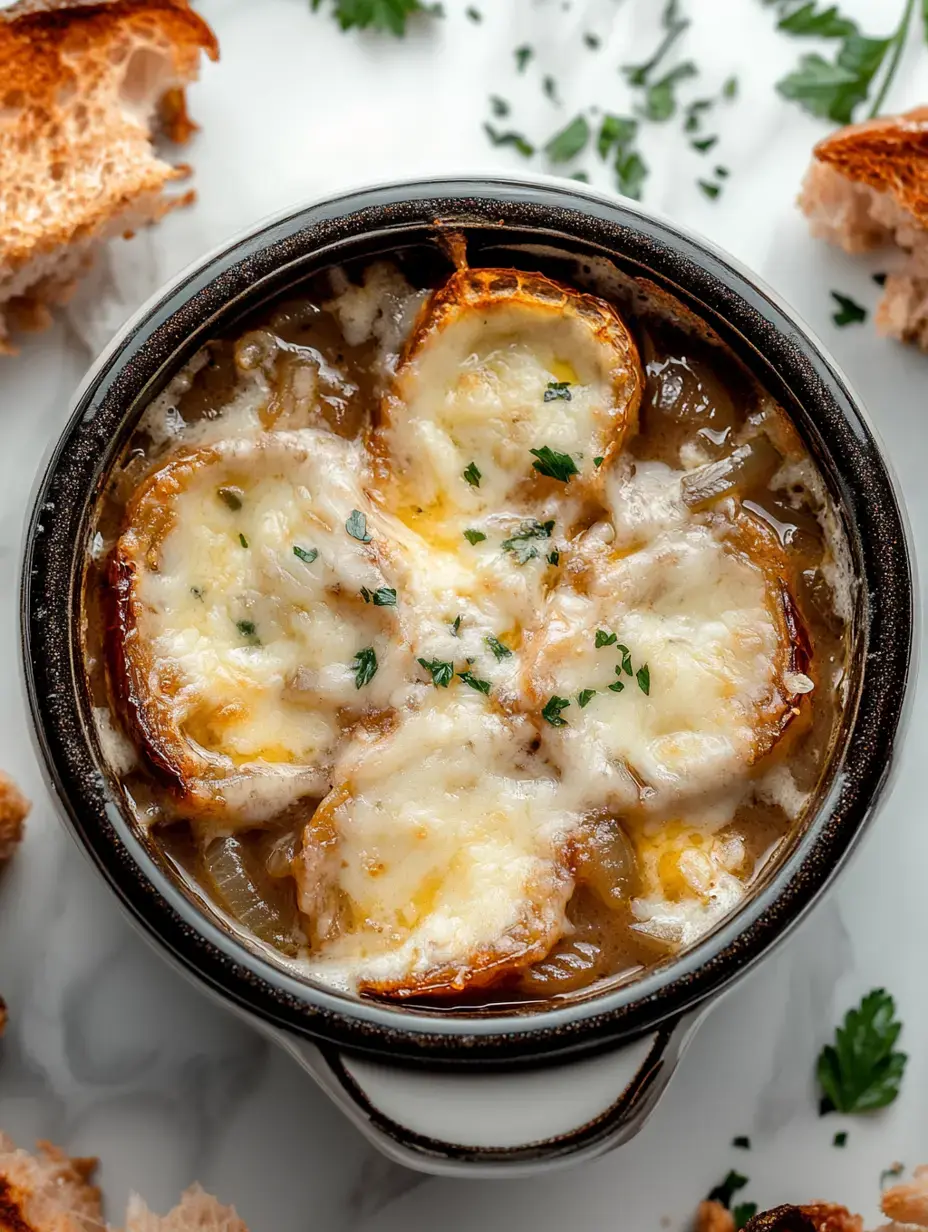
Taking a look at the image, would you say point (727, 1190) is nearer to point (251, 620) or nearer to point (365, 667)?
point (365, 667)

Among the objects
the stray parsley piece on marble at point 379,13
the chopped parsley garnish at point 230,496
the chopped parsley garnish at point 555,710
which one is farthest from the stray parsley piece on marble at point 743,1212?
the stray parsley piece on marble at point 379,13

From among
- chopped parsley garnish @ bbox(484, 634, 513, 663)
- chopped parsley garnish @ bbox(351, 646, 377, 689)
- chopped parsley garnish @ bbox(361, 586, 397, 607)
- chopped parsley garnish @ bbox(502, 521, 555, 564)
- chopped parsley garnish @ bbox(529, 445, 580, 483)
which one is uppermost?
chopped parsley garnish @ bbox(529, 445, 580, 483)

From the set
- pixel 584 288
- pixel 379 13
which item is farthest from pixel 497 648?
pixel 379 13

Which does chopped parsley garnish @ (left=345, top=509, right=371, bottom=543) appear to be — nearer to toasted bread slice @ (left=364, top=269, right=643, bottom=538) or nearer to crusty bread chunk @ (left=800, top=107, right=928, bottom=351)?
toasted bread slice @ (left=364, top=269, right=643, bottom=538)

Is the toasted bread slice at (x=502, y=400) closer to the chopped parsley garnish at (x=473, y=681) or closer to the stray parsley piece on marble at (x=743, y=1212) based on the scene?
the chopped parsley garnish at (x=473, y=681)

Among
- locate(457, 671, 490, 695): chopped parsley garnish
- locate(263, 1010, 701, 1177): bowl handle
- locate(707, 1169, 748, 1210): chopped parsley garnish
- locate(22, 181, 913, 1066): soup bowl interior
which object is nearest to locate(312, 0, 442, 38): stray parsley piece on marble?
locate(22, 181, 913, 1066): soup bowl interior

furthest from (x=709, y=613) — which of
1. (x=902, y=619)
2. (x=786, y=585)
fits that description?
(x=902, y=619)

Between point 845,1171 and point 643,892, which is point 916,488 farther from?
point 845,1171
